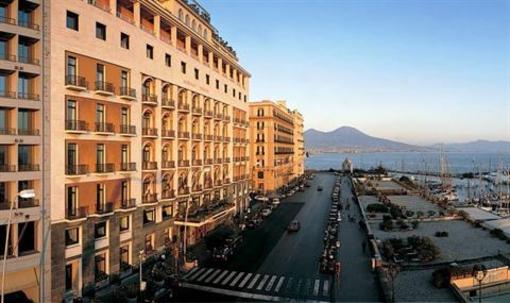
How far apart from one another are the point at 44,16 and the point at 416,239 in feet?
128

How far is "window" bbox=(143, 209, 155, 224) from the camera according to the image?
3866cm

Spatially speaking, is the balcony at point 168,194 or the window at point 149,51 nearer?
the window at point 149,51

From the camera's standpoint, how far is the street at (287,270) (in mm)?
31700

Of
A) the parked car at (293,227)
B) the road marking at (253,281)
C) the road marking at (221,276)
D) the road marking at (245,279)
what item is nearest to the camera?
the road marking at (253,281)

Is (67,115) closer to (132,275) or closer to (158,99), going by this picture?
(158,99)

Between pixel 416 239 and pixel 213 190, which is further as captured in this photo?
pixel 213 190

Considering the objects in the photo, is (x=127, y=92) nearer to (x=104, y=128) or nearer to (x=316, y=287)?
(x=104, y=128)

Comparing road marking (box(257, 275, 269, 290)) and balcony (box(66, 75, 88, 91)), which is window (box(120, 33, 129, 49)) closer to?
balcony (box(66, 75, 88, 91))

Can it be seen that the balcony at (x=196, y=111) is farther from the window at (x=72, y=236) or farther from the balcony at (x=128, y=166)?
the window at (x=72, y=236)

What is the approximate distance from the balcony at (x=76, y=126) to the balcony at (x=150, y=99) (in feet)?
25.6

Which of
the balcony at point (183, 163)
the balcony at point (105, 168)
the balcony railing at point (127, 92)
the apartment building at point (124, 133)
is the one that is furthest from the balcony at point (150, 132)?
the balcony at point (183, 163)

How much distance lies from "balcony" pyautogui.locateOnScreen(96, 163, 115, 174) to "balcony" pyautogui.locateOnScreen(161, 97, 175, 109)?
9483mm

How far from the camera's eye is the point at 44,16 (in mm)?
26984

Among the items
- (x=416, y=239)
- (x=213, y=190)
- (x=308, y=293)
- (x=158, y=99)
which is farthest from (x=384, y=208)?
(x=158, y=99)
